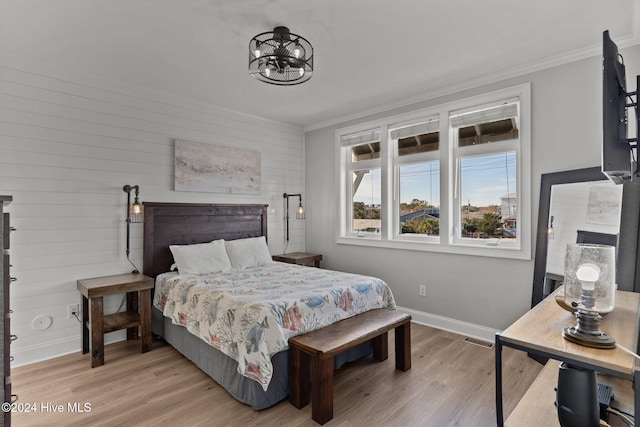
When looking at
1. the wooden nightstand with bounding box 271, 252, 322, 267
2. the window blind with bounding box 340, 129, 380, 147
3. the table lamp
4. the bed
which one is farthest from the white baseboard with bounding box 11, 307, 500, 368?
the window blind with bounding box 340, 129, 380, 147

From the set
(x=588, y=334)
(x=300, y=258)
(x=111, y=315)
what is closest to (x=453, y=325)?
(x=300, y=258)

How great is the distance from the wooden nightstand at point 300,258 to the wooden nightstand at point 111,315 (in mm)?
1780

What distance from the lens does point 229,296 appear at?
2682mm

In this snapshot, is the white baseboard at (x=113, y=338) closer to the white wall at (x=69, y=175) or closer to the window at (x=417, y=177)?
the white wall at (x=69, y=175)

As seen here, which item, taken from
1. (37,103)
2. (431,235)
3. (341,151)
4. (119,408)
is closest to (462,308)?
(431,235)

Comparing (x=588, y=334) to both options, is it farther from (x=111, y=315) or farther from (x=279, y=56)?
(x=111, y=315)

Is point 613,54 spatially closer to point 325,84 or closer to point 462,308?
point 325,84

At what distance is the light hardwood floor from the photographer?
2.19m

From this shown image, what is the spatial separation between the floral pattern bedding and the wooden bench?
101mm

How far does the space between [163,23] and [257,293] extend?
6.99ft

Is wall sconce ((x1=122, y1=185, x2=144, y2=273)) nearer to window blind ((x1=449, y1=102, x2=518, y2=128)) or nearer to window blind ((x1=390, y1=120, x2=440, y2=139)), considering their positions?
window blind ((x1=390, y1=120, x2=440, y2=139))

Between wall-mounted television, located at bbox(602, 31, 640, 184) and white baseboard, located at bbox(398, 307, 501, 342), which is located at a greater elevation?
wall-mounted television, located at bbox(602, 31, 640, 184)

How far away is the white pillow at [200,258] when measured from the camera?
3594 millimetres

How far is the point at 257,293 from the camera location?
2789 mm
